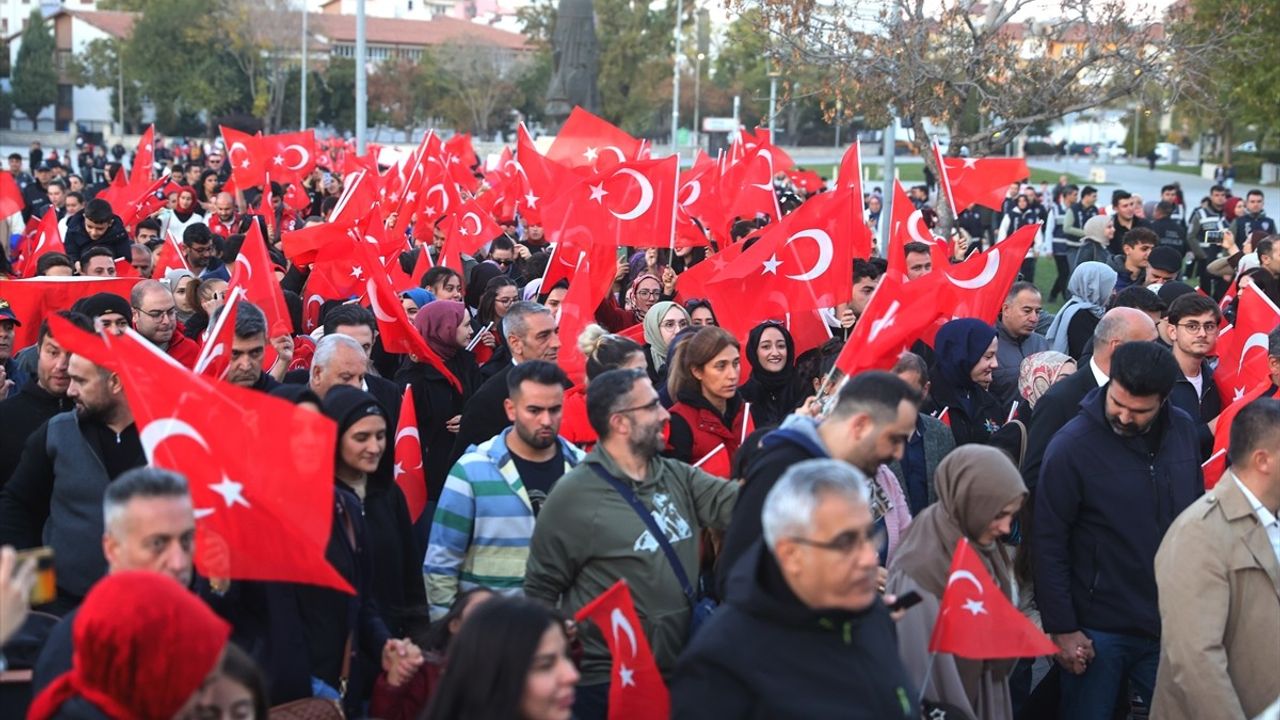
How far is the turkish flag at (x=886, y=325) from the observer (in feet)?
19.5

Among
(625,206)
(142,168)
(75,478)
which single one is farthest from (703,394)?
(142,168)

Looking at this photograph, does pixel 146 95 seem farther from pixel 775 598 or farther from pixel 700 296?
pixel 775 598

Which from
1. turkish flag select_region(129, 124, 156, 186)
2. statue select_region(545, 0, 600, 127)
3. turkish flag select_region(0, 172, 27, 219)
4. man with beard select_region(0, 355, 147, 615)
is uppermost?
statue select_region(545, 0, 600, 127)

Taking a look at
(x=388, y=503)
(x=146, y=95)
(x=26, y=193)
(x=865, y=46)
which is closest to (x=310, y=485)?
(x=388, y=503)

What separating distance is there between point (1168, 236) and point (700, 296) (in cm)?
1183

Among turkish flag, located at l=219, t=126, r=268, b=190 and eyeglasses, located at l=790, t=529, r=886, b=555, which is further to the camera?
turkish flag, located at l=219, t=126, r=268, b=190

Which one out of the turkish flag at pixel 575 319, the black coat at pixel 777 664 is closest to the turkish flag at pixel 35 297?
the turkish flag at pixel 575 319

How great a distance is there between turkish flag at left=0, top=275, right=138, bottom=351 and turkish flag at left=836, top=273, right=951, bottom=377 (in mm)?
4226

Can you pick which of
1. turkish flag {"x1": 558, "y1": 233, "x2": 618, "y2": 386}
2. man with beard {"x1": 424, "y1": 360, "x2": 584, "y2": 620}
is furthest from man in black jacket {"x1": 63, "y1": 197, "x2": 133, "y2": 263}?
man with beard {"x1": 424, "y1": 360, "x2": 584, "y2": 620}

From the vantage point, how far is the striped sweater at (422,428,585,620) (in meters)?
5.35

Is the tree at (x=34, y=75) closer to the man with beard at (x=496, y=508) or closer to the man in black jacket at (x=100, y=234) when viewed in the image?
the man in black jacket at (x=100, y=234)

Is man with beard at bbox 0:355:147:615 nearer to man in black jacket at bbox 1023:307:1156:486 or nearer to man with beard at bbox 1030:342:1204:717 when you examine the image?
man with beard at bbox 1030:342:1204:717

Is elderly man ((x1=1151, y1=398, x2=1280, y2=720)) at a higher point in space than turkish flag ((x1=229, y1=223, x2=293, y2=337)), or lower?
lower

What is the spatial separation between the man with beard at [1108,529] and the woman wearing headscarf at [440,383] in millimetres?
3226
